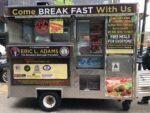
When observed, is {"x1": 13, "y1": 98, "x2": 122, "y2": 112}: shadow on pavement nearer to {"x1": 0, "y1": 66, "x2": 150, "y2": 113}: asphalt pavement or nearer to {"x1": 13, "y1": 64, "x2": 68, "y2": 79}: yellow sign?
{"x1": 0, "y1": 66, "x2": 150, "y2": 113}: asphalt pavement

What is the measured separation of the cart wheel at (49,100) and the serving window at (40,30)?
4.33 ft

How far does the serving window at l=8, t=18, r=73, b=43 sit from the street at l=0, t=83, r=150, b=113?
1.72 meters

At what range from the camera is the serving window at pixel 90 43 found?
27.3 ft

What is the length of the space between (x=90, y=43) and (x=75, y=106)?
5.73 feet

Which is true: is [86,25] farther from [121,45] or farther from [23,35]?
[23,35]

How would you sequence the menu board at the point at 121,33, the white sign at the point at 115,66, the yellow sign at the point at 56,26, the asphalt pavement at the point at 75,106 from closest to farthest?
1. the menu board at the point at 121,33
2. the white sign at the point at 115,66
3. the yellow sign at the point at 56,26
4. the asphalt pavement at the point at 75,106

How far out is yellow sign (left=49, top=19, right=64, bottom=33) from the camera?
8.25 metres

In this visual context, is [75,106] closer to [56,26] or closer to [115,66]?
[115,66]

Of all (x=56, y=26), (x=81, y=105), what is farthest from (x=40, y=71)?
(x=81, y=105)

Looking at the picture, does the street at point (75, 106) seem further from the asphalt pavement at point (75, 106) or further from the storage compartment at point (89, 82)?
the storage compartment at point (89, 82)

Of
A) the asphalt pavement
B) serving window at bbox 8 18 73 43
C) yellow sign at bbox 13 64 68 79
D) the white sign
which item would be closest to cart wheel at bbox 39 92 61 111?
the asphalt pavement

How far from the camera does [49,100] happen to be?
852cm

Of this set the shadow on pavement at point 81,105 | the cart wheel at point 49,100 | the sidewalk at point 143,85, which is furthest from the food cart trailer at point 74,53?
the shadow on pavement at point 81,105

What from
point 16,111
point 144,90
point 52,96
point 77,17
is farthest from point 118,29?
point 16,111
